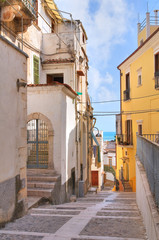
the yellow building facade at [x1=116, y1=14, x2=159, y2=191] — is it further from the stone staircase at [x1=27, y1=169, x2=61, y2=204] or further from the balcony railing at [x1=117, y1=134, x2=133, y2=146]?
the stone staircase at [x1=27, y1=169, x2=61, y2=204]

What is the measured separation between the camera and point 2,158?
518cm

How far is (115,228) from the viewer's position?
4.79 meters

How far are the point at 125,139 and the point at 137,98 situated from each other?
374cm

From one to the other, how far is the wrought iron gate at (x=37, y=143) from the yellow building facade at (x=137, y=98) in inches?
231

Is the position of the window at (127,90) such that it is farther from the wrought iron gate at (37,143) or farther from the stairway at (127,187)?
the wrought iron gate at (37,143)

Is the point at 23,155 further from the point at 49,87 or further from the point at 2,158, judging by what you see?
the point at 49,87

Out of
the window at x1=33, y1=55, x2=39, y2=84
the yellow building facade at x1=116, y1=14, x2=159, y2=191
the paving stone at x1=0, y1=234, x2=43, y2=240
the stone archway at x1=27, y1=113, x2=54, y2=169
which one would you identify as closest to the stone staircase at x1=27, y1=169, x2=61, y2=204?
the stone archway at x1=27, y1=113, x2=54, y2=169

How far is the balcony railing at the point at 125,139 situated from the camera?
59.6 feet

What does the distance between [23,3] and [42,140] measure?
18.4 feet

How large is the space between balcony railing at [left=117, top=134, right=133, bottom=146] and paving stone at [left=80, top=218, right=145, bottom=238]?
42.3 feet

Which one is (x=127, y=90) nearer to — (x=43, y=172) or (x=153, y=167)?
(x=43, y=172)

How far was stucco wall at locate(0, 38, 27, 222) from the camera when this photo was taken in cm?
521

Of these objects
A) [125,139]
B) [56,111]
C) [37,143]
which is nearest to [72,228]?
[37,143]

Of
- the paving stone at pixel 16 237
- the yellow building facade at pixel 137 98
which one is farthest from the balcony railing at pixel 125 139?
the paving stone at pixel 16 237
